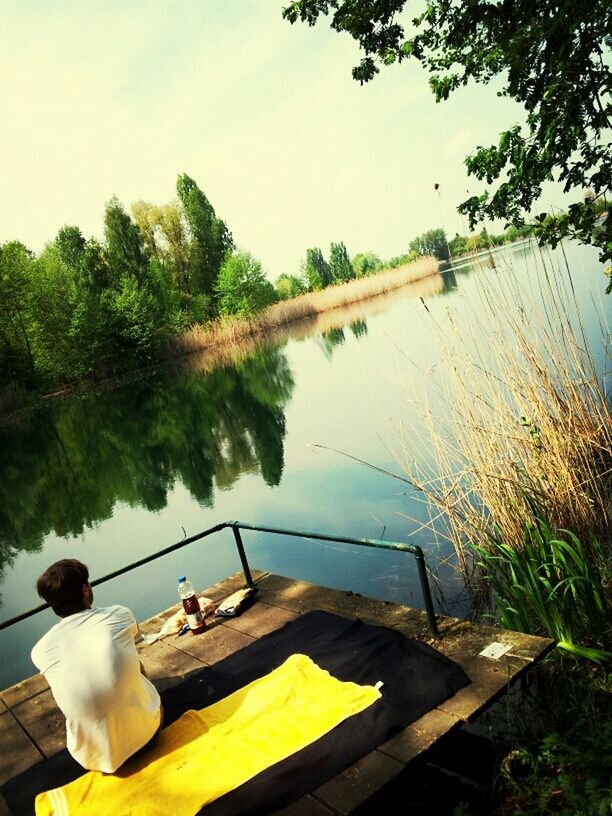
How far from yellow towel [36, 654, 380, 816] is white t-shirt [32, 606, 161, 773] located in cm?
13

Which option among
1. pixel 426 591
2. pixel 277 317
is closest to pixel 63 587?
pixel 426 591

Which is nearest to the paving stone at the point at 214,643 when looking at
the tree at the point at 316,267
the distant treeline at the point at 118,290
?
the distant treeline at the point at 118,290

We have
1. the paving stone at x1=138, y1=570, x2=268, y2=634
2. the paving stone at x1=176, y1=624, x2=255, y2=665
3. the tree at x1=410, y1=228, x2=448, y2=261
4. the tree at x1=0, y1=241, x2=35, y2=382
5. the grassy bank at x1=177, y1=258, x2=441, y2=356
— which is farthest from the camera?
the grassy bank at x1=177, y1=258, x2=441, y2=356

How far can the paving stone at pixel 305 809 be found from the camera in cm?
224

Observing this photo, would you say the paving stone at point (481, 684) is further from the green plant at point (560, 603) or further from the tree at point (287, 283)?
the tree at point (287, 283)

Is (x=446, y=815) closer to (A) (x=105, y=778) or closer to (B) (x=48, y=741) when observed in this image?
(A) (x=105, y=778)

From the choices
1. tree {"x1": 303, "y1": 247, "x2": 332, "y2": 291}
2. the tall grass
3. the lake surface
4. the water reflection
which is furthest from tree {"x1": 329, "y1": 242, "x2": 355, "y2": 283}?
the tall grass

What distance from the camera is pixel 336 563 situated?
633 centimetres

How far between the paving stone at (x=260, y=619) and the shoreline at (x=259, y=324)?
30838 millimetres

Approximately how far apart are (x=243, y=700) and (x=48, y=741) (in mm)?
1090

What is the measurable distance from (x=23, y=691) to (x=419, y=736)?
104 inches

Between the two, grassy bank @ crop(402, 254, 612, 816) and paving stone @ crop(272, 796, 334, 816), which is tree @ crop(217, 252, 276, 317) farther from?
paving stone @ crop(272, 796, 334, 816)

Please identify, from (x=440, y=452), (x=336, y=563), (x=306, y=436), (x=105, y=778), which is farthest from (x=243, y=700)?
(x=306, y=436)

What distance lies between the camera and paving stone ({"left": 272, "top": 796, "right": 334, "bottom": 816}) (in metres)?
2.24
